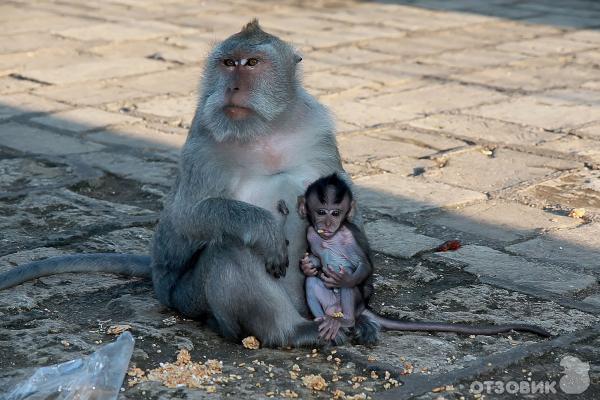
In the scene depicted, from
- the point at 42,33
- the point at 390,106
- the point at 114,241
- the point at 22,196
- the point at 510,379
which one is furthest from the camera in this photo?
the point at 42,33

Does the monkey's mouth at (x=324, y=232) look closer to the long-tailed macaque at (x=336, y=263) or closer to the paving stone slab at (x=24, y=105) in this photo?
the long-tailed macaque at (x=336, y=263)

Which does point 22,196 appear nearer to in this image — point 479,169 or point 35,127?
point 35,127

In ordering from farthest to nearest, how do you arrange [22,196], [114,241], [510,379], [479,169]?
[479,169] → [22,196] → [114,241] → [510,379]

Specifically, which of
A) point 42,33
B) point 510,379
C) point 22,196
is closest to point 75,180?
point 22,196

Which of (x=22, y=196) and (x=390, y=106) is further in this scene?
(x=390, y=106)

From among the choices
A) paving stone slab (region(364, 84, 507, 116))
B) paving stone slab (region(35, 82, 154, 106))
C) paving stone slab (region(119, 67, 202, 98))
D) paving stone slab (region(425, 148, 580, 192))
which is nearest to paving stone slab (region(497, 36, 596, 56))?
paving stone slab (region(364, 84, 507, 116))

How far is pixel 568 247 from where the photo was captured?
5.55 meters

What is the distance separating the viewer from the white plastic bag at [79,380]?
3.65 meters

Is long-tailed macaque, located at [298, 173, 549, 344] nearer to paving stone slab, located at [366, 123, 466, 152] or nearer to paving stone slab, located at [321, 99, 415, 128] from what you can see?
paving stone slab, located at [366, 123, 466, 152]

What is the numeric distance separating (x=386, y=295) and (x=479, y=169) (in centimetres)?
222

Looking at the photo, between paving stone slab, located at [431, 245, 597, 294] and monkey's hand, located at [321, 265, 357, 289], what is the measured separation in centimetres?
114

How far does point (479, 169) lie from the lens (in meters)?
6.92

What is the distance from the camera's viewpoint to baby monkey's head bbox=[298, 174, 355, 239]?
418 cm

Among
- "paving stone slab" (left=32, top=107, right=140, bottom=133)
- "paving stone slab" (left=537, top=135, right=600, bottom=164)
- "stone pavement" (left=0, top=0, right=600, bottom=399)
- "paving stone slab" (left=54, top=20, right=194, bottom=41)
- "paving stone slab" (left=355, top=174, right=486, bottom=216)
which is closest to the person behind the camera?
"stone pavement" (left=0, top=0, right=600, bottom=399)
